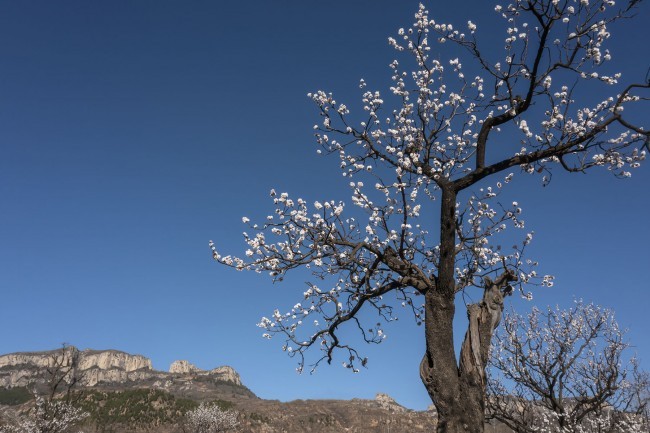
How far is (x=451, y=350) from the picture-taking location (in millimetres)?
9305

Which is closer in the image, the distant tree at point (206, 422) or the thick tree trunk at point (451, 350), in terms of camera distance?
the thick tree trunk at point (451, 350)

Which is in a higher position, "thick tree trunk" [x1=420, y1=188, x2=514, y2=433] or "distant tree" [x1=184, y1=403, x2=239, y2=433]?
"distant tree" [x1=184, y1=403, x2=239, y2=433]

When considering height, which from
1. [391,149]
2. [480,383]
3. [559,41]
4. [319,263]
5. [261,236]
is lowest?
[480,383]

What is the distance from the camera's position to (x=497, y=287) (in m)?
10.7

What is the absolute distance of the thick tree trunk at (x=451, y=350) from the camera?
Answer: 28.7 ft

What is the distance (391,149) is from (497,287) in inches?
Result: 142

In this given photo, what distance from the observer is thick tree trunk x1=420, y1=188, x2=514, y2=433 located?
28.7 feet

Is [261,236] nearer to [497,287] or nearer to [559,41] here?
[497,287]

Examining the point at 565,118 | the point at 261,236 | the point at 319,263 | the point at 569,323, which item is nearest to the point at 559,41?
Answer: the point at 565,118

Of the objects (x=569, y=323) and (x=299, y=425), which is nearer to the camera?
(x=569, y=323)

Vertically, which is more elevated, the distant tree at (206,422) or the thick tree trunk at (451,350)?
the distant tree at (206,422)

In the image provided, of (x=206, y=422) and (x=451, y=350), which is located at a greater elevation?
(x=206, y=422)

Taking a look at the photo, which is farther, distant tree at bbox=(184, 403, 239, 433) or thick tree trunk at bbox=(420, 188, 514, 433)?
distant tree at bbox=(184, 403, 239, 433)

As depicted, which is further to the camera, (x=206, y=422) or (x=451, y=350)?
(x=206, y=422)
